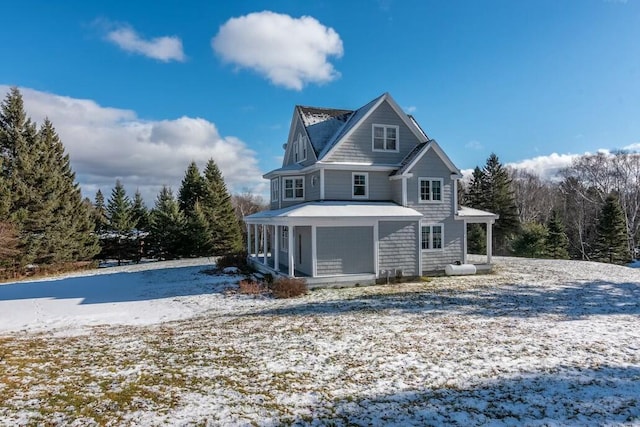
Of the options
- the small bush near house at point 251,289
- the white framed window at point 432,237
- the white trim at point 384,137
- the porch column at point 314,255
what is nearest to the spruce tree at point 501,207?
the white framed window at point 432,237

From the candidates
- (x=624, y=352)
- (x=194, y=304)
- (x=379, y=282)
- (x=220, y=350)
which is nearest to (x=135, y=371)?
(x=220, y=350)

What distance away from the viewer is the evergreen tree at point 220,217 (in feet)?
110

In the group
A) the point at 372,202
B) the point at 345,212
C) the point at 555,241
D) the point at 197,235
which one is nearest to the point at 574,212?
the point at 555,241

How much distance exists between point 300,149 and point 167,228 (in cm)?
1608

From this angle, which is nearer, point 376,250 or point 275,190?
point 376,250

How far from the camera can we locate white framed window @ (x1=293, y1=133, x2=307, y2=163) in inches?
822

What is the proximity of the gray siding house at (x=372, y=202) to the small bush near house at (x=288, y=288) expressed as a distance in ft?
4.73

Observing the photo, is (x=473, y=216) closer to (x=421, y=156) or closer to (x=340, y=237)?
(x=421, y=156)

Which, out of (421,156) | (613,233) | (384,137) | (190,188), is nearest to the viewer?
(421,156)

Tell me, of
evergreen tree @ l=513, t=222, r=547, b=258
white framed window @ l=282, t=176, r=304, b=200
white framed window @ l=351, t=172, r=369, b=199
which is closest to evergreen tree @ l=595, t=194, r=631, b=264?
evergreen tree @ l=513, t=222, r=547, b=258

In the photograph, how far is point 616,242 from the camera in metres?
33.9

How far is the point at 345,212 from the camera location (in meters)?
16.3

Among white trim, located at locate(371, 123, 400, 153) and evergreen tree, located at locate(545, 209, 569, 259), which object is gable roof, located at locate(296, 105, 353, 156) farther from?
evergreen tree, located at locate(545, 209, 569, 259)

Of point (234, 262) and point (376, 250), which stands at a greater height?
point (376, 250)
